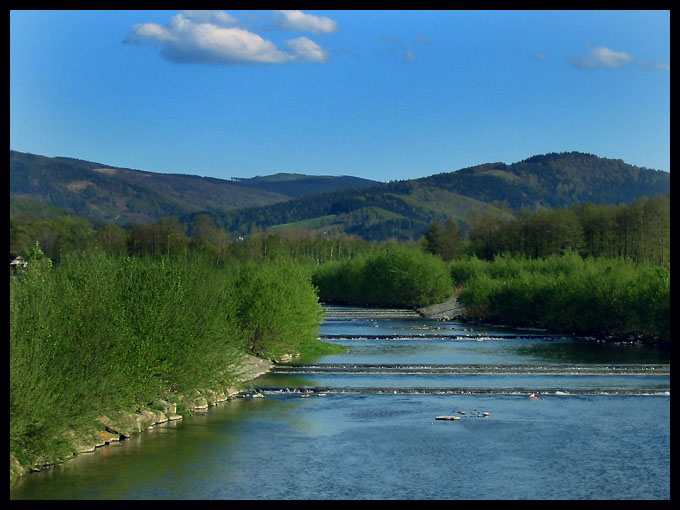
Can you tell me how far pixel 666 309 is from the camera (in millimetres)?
53156

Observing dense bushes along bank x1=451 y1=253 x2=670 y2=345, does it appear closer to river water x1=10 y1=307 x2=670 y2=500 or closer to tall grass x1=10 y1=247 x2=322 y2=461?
river water x1=10 y1=307 x2=670 y2=500

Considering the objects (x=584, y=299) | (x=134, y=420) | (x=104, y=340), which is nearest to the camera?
(x=104, y=340)

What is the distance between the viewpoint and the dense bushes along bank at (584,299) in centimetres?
5500

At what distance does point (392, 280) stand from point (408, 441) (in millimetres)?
74332

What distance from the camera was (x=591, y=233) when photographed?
102 metres

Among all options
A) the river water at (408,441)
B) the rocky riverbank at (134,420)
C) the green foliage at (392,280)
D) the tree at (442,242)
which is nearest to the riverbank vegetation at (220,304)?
the green foliage at (392,280)

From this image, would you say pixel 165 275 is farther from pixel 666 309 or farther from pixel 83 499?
pixel 666 309

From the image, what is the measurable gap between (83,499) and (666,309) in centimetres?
4103

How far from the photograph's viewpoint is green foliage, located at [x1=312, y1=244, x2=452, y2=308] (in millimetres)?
96812

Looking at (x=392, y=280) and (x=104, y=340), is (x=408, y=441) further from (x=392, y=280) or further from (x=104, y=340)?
(x=392, y=280)

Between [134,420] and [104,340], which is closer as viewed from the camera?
[104,340]

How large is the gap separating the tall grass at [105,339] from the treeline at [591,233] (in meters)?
60.4

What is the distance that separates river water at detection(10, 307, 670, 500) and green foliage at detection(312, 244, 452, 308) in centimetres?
5334

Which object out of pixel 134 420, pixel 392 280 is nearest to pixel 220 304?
pixel 134 420
